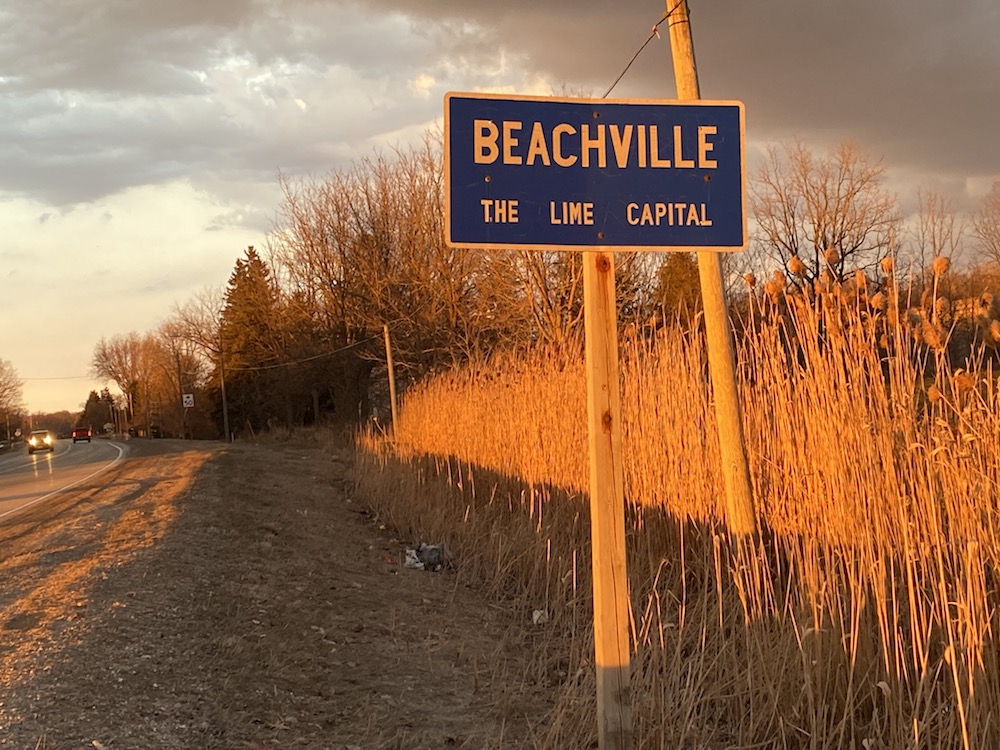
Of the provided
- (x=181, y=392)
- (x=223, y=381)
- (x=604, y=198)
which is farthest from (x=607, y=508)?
(x=181, y=392)

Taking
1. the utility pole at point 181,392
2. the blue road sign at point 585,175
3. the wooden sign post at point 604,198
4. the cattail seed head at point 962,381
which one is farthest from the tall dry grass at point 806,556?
the utility pole at point 181,392

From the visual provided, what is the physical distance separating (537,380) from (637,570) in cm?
385

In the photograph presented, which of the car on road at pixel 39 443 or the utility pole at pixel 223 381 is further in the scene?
the car on road at pixel 39 443

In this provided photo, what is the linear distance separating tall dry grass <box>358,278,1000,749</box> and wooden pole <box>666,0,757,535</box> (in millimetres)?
183

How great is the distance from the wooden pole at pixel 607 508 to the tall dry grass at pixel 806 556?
0.37 metres

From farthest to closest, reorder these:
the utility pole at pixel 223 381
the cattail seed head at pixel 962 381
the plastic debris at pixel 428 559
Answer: the utility pole at pixel 223 381
the plastic debris at pixel 428 559
the cattail seed head at pixel 962 381

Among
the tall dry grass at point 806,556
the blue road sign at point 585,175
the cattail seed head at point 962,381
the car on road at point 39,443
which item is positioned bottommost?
the car on road at point 39,443

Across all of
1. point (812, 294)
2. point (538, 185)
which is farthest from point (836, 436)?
point (538, 185)

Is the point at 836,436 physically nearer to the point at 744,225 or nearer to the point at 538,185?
the point at 744,225

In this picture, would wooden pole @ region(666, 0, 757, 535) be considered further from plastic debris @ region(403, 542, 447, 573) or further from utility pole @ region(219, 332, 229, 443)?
utility pole @ region(219, 332, 229, 443)

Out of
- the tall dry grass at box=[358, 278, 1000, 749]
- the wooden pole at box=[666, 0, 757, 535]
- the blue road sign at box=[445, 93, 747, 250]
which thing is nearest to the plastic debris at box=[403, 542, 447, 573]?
the tall dry grass at box=[358, 278, 1000, 749]

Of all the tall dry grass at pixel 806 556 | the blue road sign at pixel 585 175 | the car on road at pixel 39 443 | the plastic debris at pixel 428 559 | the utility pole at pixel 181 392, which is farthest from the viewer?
the utility pole at pixel 181 392

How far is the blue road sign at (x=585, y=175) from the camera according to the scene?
2.75m

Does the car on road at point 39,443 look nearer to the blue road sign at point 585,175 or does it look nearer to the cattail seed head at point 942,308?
the blue road sign at point 585,175
